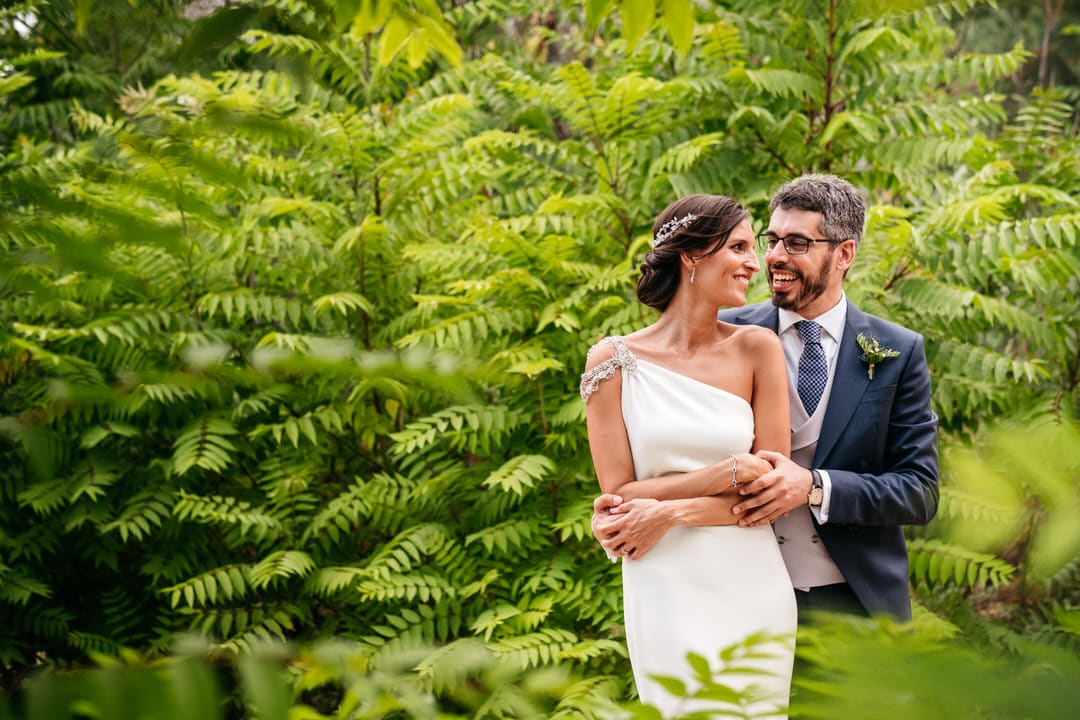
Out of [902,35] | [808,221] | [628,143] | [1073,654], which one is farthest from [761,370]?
[902,35]

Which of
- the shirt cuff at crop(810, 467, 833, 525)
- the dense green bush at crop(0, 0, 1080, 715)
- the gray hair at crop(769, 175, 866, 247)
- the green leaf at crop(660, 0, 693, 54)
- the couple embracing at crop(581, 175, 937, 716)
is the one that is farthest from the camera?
the dense green bush at crop(0, 0, 1080, 715)

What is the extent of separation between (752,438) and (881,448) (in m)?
0.37

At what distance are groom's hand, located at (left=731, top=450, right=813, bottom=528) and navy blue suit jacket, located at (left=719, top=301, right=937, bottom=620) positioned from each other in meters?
0.16

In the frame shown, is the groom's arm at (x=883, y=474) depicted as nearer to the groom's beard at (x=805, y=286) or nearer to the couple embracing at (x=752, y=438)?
the couple embracing at (x=752, y=438)

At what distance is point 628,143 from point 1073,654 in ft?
15.0

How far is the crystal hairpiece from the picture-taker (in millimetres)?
2637

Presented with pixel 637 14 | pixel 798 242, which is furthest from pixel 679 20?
pixel 798 242

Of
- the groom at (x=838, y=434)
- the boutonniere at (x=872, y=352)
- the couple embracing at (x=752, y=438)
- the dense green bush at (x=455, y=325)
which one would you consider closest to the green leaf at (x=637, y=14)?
the couple embracing at (x=752, y=438)

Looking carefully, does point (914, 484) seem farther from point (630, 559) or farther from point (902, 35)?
point (902, 35)

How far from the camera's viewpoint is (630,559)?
8.93 feet

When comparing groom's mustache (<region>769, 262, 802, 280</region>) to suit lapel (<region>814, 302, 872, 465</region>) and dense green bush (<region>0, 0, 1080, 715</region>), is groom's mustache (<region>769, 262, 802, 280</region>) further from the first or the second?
dense green bush (<region>0, 0, 1080, 715</region>)

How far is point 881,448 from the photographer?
8.57 ft

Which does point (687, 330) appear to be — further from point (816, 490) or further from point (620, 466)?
point (816, 490)

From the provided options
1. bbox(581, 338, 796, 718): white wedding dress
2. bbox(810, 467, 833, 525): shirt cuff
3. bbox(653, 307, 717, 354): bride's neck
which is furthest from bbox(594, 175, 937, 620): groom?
bbox(653, 307, 717, 354): bride's neck
